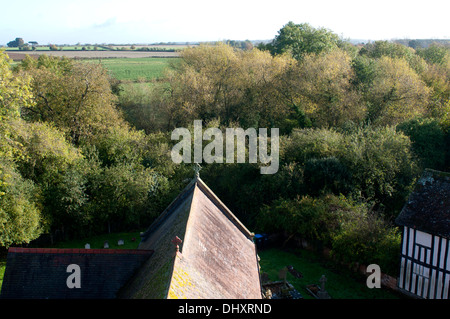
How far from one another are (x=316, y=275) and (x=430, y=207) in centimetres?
660

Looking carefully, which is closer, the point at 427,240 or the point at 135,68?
the point at 427,240

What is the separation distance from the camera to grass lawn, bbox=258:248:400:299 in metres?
17.4

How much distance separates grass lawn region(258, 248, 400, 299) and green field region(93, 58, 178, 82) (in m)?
41.0

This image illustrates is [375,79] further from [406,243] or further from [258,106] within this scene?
[406,243]

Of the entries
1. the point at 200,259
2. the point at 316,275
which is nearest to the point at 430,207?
the point at 316,275

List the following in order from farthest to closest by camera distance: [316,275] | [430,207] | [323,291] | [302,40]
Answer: [302,40], [316,275], [323,291], [430,207]

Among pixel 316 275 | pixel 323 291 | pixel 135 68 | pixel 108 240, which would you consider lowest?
pixel 108 240

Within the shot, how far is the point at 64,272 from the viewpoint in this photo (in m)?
11.1

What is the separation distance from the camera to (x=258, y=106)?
3453 cm

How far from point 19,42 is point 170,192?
Result: 82.5 meters

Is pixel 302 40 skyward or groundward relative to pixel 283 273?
skyward

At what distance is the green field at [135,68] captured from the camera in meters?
59.5

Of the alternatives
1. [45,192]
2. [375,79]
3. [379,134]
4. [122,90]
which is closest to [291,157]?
[379,134]

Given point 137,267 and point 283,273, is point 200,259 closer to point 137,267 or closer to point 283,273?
point 137,267
